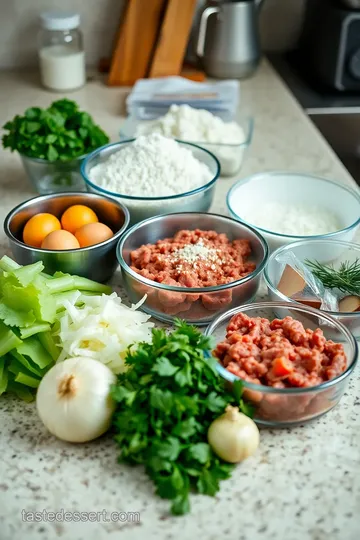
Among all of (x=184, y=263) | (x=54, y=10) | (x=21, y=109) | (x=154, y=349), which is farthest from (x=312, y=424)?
(x=54, y=10)

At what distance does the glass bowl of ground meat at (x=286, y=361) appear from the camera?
1123 millimetres

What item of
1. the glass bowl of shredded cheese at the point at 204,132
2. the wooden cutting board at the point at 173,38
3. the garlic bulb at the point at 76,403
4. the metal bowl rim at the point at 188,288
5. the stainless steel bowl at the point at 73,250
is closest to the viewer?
the garlic bulb at the point at 76,403

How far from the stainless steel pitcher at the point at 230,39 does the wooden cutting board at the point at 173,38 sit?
6 centimetres

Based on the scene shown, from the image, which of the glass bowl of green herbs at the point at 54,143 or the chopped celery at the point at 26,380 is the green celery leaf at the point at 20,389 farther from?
the glass bowl of green herbs at the point at 54,143

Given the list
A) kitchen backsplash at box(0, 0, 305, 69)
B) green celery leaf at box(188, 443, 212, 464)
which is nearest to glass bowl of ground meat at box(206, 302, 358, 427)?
green celery leaf at box(188, 443, 212, 464)

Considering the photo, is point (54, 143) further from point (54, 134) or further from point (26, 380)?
point (26, 380)

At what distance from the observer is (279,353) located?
3.83 feet

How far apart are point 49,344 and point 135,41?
142 centimetres

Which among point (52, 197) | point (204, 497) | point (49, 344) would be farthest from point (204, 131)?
point (204, 497)

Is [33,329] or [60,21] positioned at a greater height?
[60,21]

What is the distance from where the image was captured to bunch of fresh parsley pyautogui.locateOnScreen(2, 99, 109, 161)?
1752 millimetres

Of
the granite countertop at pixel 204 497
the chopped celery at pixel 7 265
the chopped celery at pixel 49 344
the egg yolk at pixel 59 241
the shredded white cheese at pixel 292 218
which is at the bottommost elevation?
the shredded white cheese at pixel 292 218

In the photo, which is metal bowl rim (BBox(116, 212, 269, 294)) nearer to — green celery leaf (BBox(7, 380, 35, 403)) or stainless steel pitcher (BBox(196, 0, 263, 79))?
green celery leaf (BBox(7, 380, 35, 403))

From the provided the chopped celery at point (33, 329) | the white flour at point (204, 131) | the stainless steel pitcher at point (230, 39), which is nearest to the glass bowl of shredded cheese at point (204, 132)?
the white flour at point (204, 131)
